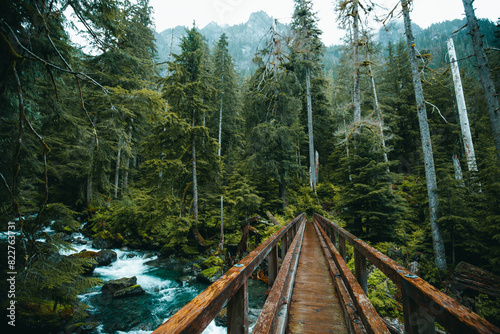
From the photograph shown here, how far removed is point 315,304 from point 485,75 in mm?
11048

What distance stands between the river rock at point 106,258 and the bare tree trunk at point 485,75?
18.5m

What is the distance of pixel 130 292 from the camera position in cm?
844

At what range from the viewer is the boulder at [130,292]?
826cm

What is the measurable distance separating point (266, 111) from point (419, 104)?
11665 mm

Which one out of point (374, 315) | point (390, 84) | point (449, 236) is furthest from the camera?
point (390, 84)

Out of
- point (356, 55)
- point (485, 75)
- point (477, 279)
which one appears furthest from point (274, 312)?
point (356, 55)

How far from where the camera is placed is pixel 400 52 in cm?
2830

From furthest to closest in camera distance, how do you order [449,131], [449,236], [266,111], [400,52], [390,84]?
[400,52] < [390,84] < [449,131] < [266,111] < [449,236]

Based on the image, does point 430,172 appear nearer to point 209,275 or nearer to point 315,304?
point 315,304

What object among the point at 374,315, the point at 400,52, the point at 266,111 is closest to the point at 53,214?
the point at 374,315

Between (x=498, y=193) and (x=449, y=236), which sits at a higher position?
(x=498, y=193)

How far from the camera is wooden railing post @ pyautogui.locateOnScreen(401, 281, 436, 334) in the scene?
147 centimetres

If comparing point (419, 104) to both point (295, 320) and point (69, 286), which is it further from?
point (69, 286)

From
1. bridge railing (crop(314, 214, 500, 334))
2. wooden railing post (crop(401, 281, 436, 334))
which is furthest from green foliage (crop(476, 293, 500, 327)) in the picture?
wooden railing post (crop(401, 281, 436, 334))
